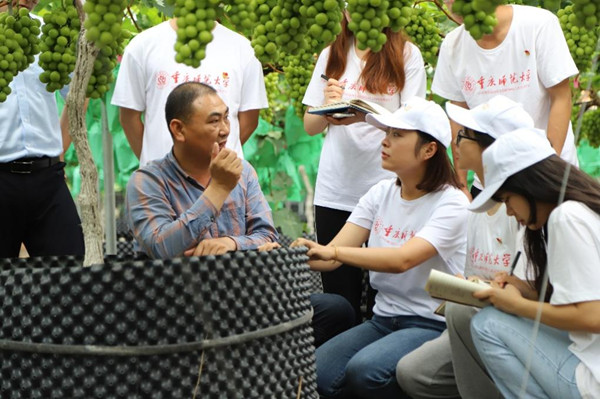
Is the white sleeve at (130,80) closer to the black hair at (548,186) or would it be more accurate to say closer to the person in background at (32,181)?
the person in background at (32,181)

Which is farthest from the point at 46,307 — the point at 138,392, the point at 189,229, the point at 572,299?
the point at 572,299

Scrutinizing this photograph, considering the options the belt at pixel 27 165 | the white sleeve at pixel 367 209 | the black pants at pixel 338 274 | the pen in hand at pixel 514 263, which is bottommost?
the black pants at pixel 338 274

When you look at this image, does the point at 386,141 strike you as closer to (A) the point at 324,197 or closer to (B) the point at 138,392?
(A) the point at 324,197

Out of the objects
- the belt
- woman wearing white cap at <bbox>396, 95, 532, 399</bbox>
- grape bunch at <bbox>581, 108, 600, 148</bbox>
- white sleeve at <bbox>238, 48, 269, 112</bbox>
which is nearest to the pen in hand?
woman wearing white cap at <bbox>396, 95, 532, 399</bbox>

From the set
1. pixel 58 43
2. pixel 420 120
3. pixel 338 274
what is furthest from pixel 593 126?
pixel 58 43

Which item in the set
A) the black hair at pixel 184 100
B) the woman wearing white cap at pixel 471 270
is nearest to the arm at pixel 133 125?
the black hair at pixel 184 100

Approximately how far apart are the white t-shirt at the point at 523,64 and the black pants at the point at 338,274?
0.76m

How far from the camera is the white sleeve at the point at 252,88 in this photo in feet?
11.9

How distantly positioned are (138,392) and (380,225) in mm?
1653

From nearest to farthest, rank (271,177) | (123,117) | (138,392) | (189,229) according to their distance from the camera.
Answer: (138,392) → (189,229) → (123,117) → (271,177)

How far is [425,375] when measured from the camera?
9.98 ft

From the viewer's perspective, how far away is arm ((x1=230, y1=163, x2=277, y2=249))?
290 cm

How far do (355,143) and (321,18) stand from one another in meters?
2.24

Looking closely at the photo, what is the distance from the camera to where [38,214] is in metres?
3.63
